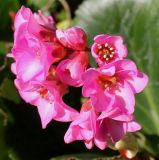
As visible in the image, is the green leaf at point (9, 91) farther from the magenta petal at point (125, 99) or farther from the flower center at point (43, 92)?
the magenta petal at point (125, 99)

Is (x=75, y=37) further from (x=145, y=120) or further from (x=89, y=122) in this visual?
(x=145, y=120)

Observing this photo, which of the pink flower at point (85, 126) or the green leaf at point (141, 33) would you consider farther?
the green leaf at point (141, 33)

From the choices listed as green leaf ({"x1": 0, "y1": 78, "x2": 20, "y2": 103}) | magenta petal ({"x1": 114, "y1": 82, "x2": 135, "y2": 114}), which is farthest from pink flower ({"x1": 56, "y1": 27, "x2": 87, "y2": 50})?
green leaf ({"x1": 0, "y1": 78, "x2": 20, "y2": 103})

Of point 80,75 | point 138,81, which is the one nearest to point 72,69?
point 80,75

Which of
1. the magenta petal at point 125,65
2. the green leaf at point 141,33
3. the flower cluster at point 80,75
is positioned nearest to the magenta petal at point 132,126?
the flower cluster at point 80,75

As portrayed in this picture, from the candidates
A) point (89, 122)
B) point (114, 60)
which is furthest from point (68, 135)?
point (114, 60)

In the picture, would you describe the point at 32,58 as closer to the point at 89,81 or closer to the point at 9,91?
the point at 89,81

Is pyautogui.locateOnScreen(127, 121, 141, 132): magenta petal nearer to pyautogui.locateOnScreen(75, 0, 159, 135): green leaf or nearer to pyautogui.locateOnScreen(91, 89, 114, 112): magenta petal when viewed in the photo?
pyautogui.locateOnScreen(91, 89, 114, 112): magenta petal
